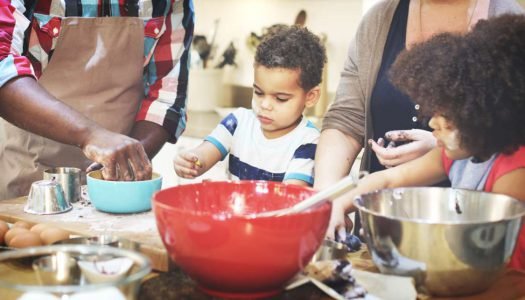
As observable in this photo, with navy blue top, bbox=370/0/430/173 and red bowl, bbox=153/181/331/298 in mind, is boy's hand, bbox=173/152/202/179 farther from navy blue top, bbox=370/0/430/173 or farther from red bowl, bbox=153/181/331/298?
red bowl, bbox=153/181/331/298

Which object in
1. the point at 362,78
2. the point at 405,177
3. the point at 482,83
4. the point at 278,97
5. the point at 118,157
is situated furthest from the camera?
the point at 278,97

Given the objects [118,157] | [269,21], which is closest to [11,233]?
[118,157]

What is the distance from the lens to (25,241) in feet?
3.52

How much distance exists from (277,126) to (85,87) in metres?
0.59

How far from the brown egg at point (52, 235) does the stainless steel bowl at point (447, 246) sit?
1.68 ft

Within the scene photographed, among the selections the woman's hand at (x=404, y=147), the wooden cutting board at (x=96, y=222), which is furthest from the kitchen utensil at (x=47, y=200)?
the woman's hand at (x=404, y=147)

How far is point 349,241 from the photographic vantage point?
115 centimetres

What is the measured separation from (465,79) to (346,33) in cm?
221

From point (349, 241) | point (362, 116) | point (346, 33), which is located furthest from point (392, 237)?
point (346, 33)

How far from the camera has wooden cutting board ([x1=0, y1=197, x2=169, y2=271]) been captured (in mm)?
1109

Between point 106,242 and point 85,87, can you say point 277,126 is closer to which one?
point 85,87

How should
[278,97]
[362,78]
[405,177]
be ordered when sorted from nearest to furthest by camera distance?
[405,177], [362,78], [278,97]

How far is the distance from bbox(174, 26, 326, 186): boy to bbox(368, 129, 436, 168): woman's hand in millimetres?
312

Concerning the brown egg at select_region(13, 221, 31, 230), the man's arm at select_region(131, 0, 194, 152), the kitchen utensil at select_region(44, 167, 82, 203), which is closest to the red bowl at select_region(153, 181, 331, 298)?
the brown egg at select_region(13, 221, 31, 230)
